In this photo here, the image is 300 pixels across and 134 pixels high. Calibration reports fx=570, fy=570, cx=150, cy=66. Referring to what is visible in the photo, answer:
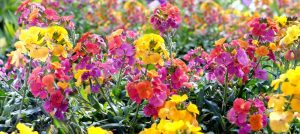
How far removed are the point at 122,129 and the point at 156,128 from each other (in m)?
0.56

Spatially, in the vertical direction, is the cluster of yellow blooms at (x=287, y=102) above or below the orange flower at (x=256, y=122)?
above

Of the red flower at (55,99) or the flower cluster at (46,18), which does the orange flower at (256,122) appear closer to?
the red flower at (55,99)

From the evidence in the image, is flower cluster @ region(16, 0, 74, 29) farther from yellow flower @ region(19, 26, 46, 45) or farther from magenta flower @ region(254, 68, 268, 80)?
magenta flower @ region(254, 68, 268, 80)

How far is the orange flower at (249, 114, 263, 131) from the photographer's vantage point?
1.68 m

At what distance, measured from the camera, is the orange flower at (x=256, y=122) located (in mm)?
1685

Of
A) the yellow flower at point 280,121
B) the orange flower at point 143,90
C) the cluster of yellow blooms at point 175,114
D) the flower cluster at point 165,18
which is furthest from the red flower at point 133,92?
the flower cluster at point 165,18

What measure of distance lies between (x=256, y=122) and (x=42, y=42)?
71 cm

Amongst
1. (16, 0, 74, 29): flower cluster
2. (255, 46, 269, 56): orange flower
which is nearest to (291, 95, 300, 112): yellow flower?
(255, 46, 269, 56): orange flower

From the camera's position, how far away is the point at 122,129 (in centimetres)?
205

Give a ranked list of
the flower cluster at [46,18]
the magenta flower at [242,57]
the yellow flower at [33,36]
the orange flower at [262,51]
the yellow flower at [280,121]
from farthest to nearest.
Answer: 1. the flower cluster at [46,18]
2. the orange flower at [262,51]
3. the magenta flower at [242,57]
4. the yellow flower at [33,36]
5. the yellow flower at [280,121]

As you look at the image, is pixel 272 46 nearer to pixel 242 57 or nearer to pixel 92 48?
pixel 242 57

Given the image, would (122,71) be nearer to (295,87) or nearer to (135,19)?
(295,87)

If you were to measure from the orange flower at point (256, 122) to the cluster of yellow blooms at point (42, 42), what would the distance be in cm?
65

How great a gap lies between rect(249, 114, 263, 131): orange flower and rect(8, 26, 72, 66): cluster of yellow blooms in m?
0.65
